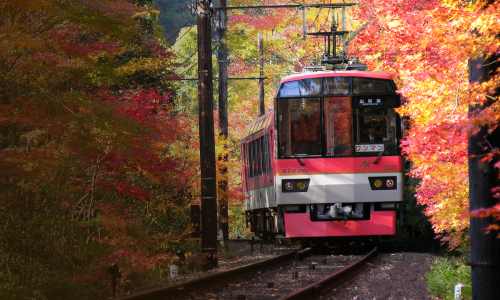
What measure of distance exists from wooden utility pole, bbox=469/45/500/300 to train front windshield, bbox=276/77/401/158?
22.6 ft

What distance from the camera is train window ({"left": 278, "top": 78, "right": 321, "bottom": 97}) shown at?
41.4ft

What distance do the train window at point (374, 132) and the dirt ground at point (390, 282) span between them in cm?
239

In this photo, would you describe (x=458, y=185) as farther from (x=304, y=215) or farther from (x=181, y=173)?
(x=181, y=173)

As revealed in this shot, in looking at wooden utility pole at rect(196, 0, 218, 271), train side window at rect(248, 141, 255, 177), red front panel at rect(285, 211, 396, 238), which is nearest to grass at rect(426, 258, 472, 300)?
red front panel at rect(285, 211, 396, 238)

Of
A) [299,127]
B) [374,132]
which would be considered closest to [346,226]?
[374,132]

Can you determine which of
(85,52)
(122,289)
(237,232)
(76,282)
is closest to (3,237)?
(76,282)

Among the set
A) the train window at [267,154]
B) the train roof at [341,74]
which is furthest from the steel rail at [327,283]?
the train window at [267,154]

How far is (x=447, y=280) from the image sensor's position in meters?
8.45

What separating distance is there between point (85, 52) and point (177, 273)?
4.68 meters

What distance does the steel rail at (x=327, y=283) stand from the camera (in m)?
7.54

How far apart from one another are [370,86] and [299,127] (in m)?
1.80

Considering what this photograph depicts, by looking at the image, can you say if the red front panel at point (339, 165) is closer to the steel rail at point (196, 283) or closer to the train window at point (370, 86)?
the train window at point (370, 86)

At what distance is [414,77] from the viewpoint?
11188 millimetres

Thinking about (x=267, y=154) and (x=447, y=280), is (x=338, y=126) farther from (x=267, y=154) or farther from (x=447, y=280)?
(x=447, y=280)
